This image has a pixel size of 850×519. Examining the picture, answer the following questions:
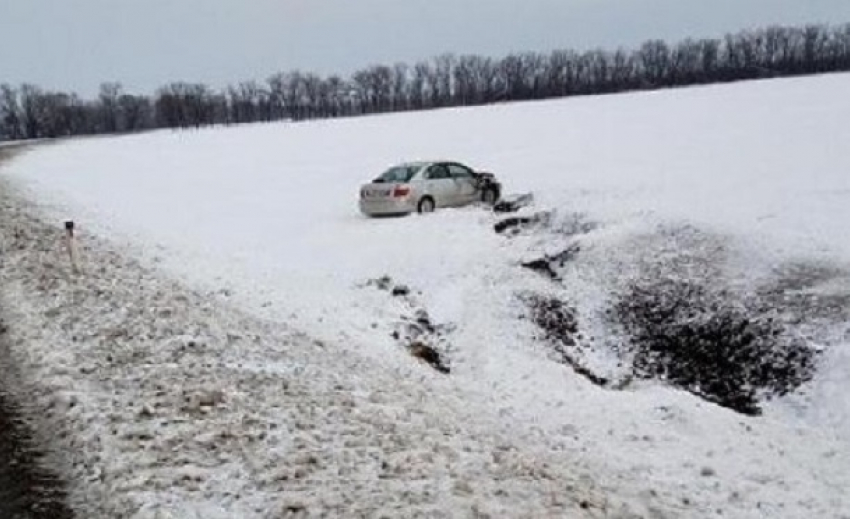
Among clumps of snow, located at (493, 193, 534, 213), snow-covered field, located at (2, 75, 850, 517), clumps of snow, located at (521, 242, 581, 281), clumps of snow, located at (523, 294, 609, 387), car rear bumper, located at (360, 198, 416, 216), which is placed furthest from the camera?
car rear bumper, located at (360, 198, 416, 216)

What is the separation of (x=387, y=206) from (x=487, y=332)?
35.3 feet

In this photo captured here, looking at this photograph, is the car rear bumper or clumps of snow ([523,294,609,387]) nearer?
clumps of snow ([523,294,609,387])

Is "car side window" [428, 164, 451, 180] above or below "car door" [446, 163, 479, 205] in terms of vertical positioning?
above

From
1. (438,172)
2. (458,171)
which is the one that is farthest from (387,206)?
(458,171)

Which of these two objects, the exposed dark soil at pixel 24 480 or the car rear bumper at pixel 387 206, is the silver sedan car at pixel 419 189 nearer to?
the car rear bumper at pixel 387 206

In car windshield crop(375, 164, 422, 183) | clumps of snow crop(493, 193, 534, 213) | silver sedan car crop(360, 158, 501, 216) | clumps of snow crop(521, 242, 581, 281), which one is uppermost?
car windshield crop(375, 164, 422, 183)

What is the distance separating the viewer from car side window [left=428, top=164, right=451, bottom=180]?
2403 centimetres

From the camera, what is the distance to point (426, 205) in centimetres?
2391

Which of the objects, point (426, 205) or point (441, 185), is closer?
point (426, 205)

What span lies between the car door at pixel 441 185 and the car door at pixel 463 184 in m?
0.11

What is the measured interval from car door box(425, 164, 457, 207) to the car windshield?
38 centimetres

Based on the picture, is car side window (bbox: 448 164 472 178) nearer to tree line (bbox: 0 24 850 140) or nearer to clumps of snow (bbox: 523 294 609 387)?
clumps of snow (bbox: 523 294 609 387)

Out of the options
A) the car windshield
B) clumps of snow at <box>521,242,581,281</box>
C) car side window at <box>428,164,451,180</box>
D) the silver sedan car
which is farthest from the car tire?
clumps of snow at <box>521,242,581,281</box>

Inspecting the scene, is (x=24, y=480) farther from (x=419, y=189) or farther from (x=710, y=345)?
(x=419, y=189)
